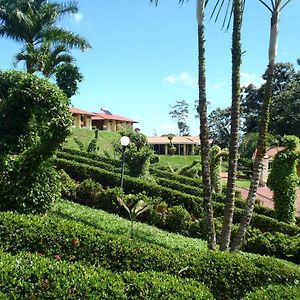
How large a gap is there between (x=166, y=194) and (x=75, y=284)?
9.97m

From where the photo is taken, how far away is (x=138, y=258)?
19.5ft

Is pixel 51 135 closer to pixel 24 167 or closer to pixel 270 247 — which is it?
pixel 24 167

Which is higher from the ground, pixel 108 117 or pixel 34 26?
pixel 34 26

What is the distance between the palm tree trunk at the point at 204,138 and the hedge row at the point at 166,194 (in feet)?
19.4

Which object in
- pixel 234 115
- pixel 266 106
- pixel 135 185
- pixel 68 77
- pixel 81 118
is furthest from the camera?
pixel 81 118

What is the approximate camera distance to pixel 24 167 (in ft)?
28.0

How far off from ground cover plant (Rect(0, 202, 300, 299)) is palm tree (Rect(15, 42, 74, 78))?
16.9m

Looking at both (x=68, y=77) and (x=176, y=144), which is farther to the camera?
(x=176, y=144)

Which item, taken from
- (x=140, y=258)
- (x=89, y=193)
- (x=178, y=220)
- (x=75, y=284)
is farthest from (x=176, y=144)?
(x=75, y=284)

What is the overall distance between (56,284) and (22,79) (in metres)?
5.36

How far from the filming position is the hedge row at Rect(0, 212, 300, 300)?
5.91 m

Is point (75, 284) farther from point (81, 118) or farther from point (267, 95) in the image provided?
point (81, 118)

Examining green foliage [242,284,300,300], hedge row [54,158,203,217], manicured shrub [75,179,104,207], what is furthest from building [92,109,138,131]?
green foliage [242,284,300,300]

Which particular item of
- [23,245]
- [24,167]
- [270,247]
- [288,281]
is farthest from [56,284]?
[270,247]
